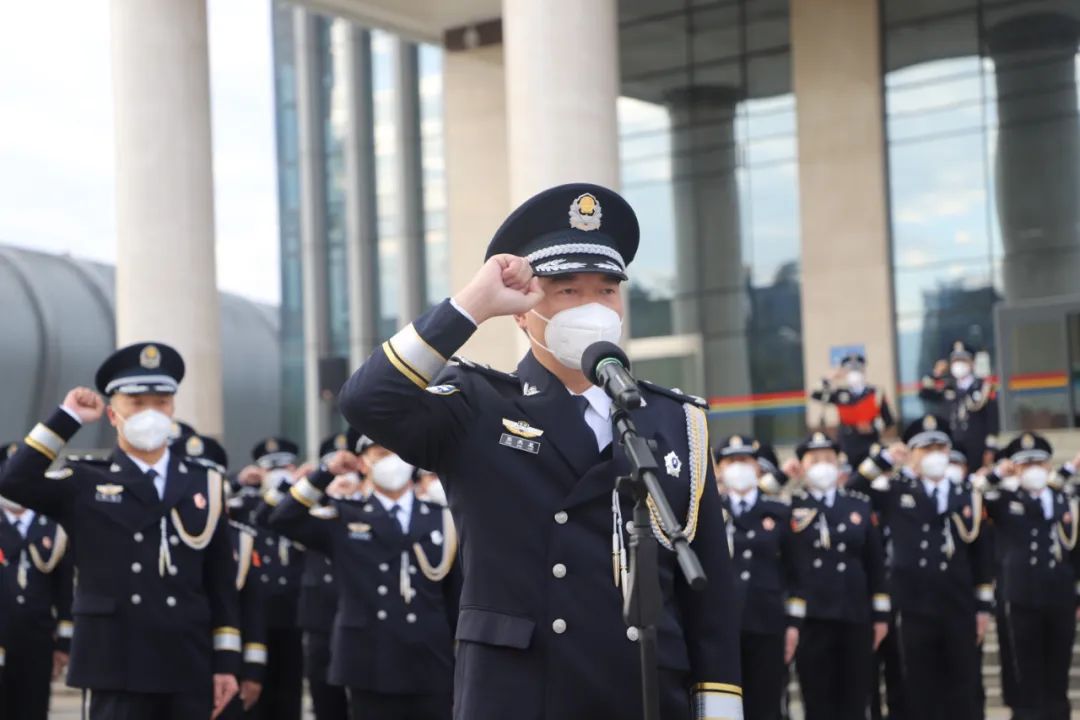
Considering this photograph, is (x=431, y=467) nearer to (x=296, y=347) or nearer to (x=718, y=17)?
(x=718, y=17)

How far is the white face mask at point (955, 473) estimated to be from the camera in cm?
1362

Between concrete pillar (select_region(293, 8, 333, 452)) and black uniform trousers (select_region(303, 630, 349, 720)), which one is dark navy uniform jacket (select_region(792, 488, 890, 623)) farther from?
concrete pillar (select_region(293, 8, 333, 452))

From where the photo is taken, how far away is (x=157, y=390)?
764 centimetres

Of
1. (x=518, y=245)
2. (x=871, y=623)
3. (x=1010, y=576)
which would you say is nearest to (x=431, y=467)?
(x=518, y=245)

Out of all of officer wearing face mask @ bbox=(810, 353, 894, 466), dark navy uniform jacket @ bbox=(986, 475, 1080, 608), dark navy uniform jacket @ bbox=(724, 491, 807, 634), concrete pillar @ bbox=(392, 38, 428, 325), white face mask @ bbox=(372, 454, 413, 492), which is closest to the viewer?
white face mask @ bbox=(372, 454, 413, 492)

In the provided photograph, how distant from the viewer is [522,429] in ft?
13.7

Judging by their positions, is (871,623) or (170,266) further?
(170,266)

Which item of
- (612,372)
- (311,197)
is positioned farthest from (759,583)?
(311,197)

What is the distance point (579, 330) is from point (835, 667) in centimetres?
960

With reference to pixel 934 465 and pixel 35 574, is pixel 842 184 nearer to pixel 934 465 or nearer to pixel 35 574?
pixel 934 465

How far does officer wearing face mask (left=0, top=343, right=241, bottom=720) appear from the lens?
24.6 ft

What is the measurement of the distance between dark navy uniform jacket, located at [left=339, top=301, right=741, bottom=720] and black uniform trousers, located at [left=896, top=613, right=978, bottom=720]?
348 inches

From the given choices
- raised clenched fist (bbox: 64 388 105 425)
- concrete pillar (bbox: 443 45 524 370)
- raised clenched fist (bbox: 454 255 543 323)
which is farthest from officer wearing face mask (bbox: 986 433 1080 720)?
concrete pillar (bbox: 443 45 524 370)

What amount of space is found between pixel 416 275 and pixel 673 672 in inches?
1312
